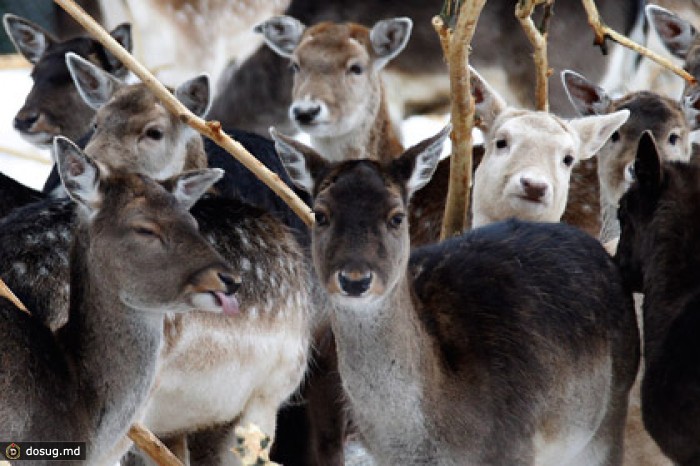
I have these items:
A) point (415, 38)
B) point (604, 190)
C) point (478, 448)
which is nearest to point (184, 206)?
point (478, 448)

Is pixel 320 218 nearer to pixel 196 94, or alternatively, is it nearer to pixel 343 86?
pixel 196 94

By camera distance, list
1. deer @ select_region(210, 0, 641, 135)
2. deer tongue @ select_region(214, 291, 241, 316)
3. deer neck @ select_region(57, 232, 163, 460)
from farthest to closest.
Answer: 1. deer @ select_region(210, 0, 641, 135)
2. deer neck @ select_region(57, 232, 163, 460)
3. deer tongue @ select_region(214, 291, 241, 316)

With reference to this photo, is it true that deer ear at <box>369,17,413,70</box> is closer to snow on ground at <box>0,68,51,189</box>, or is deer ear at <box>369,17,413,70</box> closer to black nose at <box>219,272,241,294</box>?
snow on ground at <box>0,68,51,189</box>

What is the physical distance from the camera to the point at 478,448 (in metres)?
5.50

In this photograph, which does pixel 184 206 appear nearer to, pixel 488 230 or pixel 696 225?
pixel 488 230

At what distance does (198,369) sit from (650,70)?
5.00 metres

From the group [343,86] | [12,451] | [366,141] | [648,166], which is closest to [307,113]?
[343,86]

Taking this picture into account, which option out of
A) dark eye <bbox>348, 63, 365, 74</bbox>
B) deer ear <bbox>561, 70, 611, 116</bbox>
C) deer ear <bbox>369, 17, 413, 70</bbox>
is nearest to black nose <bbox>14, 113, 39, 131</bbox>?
dark eye <bbox>348, 63, 365, 74</bbox>

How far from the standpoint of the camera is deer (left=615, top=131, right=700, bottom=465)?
5.62m

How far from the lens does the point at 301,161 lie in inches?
233

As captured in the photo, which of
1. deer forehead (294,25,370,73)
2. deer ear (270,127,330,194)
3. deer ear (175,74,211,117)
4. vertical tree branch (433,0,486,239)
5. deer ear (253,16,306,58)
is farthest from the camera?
deer ear (253,16,306,58)

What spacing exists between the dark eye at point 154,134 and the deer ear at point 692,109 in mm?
2310

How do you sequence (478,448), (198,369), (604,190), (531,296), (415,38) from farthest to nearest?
(415,38)
(604,190)
(198,369)
(531,296)
(478,448)

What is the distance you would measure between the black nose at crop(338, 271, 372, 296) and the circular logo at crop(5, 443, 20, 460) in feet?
3.52
